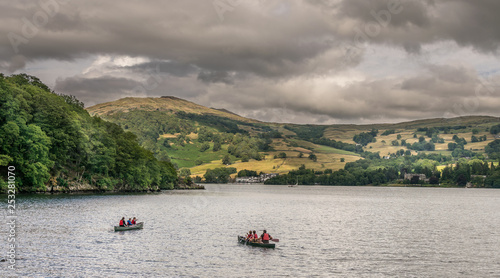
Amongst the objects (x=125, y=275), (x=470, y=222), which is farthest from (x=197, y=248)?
(x=470, y=222)

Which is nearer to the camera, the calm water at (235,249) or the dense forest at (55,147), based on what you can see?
the calm water at (235,249)

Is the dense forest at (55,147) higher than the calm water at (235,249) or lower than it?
higher

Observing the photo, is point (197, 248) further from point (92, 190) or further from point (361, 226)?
point (92, 190)

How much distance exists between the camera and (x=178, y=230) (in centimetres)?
6988

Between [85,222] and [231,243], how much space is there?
2778 centimetres

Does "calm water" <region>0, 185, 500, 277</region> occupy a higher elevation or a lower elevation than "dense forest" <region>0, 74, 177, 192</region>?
lower

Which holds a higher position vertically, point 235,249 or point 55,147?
point 55,147

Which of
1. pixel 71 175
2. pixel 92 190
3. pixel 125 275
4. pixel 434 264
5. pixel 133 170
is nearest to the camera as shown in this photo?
pixel 125 275

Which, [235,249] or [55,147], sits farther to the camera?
[55,147]

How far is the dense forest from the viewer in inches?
4146

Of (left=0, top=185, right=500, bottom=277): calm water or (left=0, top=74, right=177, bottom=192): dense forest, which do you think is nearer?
(left=0, top=185, right=500, bottom=277): calm water

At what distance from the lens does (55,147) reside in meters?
123

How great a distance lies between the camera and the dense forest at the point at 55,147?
105 metres

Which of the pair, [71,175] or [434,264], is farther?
[71,175]
